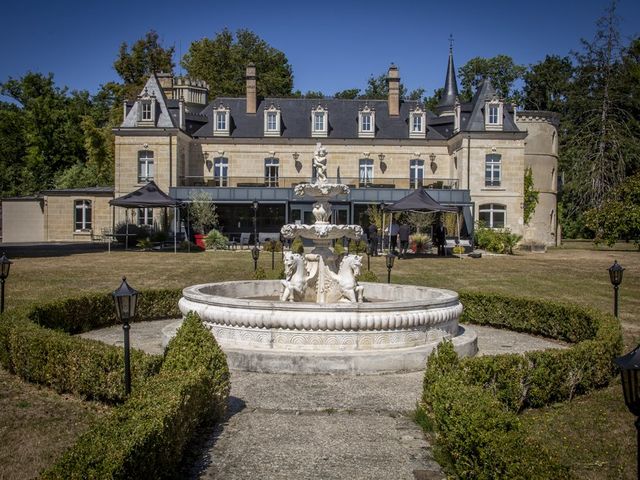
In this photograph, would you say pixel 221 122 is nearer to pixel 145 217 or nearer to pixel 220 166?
pixel 220 166

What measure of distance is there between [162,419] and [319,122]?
35962 millimetres

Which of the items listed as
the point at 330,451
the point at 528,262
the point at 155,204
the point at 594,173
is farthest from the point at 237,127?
the point at 330,451

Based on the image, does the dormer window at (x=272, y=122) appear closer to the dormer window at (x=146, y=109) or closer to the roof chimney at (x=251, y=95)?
the roof chimney at (x=251, y=95)

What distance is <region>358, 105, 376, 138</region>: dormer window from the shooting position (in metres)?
39.5

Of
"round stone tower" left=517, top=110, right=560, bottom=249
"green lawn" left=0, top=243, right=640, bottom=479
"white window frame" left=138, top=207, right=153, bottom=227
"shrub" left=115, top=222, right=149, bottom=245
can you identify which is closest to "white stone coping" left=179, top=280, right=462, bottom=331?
"green lawn" left=0, top=243, right=640, bottom=479

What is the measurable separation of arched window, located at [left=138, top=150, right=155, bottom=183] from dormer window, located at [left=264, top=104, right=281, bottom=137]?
23.8ft

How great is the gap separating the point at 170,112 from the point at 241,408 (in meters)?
33.2

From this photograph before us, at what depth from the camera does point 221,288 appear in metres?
12.7

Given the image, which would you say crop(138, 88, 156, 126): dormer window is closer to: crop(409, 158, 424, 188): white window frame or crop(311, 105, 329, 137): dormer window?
crop(311, 105, 329, 137): dormer window

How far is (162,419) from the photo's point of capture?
193 inches

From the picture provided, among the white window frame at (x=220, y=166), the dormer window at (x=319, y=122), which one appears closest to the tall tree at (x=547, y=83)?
the dormer window at (x=319, y=122)

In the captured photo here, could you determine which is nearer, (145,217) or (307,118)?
(145,217)

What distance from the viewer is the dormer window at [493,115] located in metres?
37.2

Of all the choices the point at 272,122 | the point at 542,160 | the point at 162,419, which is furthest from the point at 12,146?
the point at 162,419
